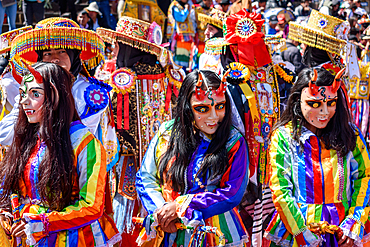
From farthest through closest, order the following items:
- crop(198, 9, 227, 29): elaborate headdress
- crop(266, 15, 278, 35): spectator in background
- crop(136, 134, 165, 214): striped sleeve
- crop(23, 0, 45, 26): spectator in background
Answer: crop(266, 15, 278, 35): spectator in background → crop(23, 0, 45, 26): spectator in background → crop(198, 9, 227, 29): elaborate headdress → crop(136, 134, 165, 214): striped sleeve

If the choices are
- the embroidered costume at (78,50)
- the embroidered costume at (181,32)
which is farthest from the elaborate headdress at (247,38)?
the embroidered costume at (181,32)

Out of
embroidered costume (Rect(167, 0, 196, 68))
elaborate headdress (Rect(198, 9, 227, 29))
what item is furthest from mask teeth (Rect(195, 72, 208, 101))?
embroidered costume (Rect(167, 0, 196, 68))

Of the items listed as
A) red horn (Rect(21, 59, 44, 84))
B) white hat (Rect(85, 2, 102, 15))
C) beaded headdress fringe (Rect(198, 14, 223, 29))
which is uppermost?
white hat (Rect(85, 2, 102, 15))

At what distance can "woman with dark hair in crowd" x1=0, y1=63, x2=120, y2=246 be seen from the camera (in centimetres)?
265

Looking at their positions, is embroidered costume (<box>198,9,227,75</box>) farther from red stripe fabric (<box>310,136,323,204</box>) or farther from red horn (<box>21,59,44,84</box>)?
red horn (<box>21,59,44,84</box>)

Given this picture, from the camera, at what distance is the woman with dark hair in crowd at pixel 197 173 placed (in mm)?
2793

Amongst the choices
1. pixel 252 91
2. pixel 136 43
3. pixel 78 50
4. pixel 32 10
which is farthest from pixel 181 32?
pixel 78 50

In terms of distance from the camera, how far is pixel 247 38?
189 inches

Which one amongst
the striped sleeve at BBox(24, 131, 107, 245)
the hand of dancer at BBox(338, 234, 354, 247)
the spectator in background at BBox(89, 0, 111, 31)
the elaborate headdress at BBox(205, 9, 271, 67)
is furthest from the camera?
the spectator in background at BBox(89, 0, 111, 31)

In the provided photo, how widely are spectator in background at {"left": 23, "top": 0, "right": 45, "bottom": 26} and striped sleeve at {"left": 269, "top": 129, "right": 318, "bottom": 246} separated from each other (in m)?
6.10

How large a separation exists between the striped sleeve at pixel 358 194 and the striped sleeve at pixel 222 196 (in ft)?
2.37

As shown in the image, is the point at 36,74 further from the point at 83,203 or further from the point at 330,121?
the point at 330,121

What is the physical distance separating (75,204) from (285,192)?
Answer: 1272 millimetres

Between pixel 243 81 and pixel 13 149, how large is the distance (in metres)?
2.48
